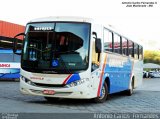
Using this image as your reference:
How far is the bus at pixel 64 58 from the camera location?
41.7 ft

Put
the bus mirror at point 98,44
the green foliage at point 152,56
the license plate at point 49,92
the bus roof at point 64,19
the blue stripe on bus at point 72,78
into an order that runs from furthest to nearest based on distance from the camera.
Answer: the green foliage at point 152,56 → the bus roof at point 64,19 → the bus mirror at point 98,44 → the license plate at point 49,92 → the blue stripe on bus at point 72,78

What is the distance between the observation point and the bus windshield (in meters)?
12.8

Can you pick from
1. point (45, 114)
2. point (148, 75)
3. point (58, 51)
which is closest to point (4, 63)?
point (58, 51)

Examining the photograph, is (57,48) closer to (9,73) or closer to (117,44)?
(117,44)

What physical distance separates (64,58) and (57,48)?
413mm

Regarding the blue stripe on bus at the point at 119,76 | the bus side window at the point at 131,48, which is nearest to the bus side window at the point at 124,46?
the blue stripe on bus at the point at 119,76

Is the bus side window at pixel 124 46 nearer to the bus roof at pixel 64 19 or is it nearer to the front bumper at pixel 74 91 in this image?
the bus roof at pixel 64 19

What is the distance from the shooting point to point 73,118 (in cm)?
957

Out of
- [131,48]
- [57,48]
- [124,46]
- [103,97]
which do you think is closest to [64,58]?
[57,48]

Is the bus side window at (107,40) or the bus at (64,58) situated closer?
the bus at (64,58)

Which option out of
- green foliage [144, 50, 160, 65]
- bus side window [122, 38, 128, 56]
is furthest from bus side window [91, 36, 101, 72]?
green foliage [144, 50, 160, 65]

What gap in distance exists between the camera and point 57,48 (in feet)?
42.5

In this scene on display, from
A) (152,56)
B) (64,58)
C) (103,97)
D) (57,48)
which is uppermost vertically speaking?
(57,48)

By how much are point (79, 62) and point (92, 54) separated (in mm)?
544
